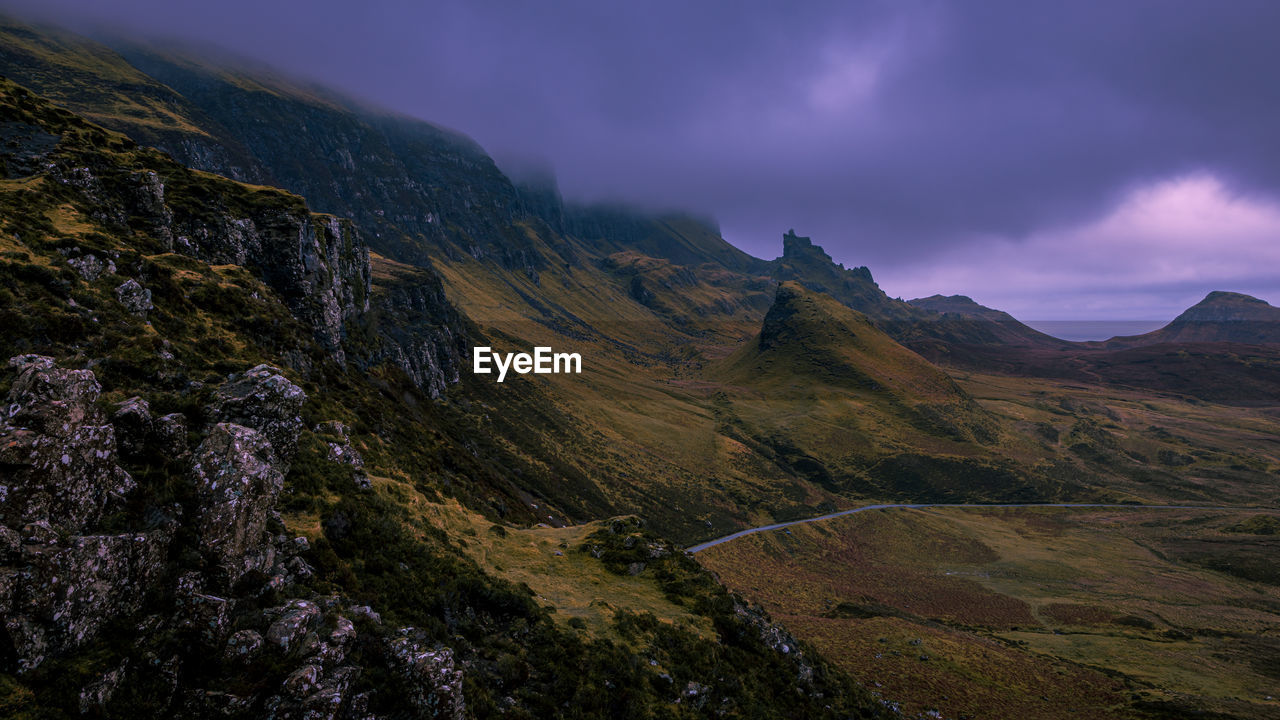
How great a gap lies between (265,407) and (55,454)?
9.29 m

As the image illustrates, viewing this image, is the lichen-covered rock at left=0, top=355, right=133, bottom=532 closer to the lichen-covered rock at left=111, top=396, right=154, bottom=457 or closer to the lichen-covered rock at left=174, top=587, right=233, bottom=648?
the lichen-covered rock at left=111, top=396, right=154, bottom=457

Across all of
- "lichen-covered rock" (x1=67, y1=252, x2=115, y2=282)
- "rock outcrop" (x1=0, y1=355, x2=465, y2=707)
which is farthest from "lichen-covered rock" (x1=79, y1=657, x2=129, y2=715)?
"lichen-covered rock" (x1=67, y1=252, x2=115, y2=282)

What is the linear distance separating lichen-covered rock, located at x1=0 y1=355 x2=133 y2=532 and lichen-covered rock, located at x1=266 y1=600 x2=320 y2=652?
628 centimetres

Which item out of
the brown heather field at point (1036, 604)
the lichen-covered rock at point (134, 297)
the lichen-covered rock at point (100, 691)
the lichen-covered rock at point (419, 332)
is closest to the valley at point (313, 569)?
the lichen-covered rock at point (100, 691)

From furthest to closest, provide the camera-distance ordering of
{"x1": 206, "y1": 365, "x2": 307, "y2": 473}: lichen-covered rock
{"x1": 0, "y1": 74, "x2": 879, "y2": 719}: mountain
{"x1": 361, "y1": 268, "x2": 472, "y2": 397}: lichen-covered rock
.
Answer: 1. {"x1": 361, "y1": 268, "x2": 472, "y2": 397}: lichen-covered rock
2. {"x1": 206, "y1": 365, "x2": 307, "y2": 473}: lichen-covered rock
3. {"x1": 0, "y1": 74, "x2": 879, "y2": 719}: mountain

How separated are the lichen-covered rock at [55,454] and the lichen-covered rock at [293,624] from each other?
6.28 metres

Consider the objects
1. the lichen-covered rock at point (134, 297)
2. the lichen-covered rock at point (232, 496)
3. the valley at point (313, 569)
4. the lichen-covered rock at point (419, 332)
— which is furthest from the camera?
the lichen-covered rock at point (419, 332)

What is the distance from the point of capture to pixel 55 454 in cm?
1452

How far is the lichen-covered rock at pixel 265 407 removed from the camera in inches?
910

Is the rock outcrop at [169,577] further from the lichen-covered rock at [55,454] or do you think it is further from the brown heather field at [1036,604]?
the brown heather field at [1036,604]

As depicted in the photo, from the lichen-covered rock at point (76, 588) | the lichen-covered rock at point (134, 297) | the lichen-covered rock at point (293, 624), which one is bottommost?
the lichen-covered rock at point (293, 624)

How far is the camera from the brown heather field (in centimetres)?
5759

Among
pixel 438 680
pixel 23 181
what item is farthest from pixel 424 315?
pixel 438 680

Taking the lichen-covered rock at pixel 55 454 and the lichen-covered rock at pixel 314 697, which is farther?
the lichen-covered rock at pixel 314 697
